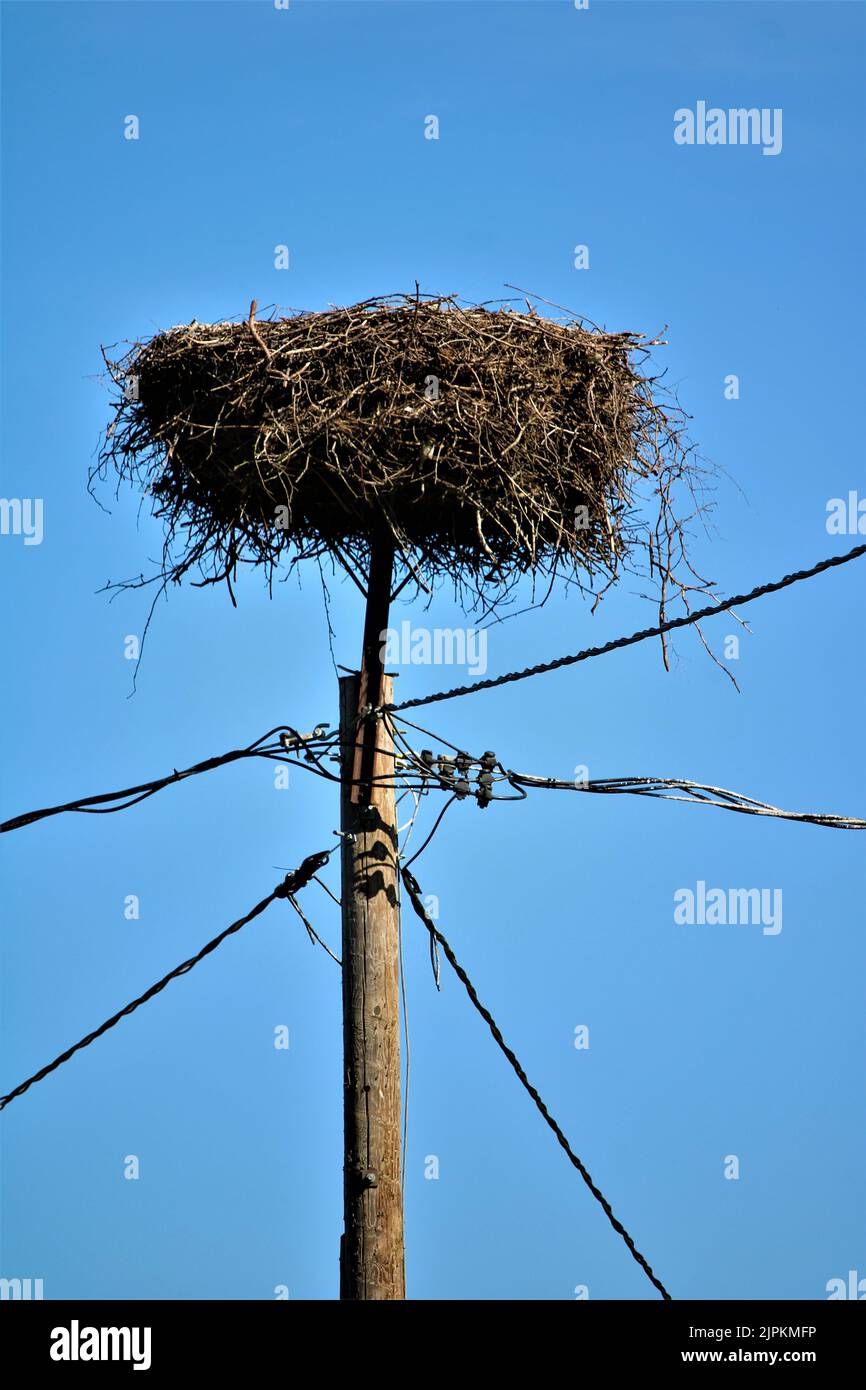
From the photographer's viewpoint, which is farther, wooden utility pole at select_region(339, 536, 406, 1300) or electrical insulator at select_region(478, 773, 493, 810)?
electrical insulator at select_region(478, 773, 493, 810)

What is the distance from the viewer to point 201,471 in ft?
25.5

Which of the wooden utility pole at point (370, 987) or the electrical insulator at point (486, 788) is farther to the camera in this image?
the electrical insulator at point (486, 788)

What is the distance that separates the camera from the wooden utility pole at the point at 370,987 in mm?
6895

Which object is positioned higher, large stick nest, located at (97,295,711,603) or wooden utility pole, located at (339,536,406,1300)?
large stick nest, located at (97,295,711,603)

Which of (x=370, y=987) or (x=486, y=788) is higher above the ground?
(x=486, y=788)

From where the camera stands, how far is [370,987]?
7.20 metres

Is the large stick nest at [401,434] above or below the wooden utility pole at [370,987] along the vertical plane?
above

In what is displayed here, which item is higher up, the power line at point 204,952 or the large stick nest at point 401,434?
the large stick nest at point 401,434

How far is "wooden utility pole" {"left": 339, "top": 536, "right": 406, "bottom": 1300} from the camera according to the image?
6.89 m

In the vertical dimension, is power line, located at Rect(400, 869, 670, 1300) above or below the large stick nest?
below
